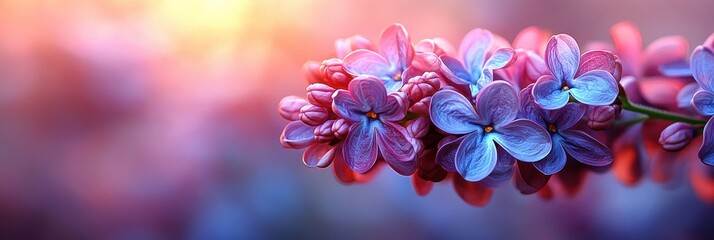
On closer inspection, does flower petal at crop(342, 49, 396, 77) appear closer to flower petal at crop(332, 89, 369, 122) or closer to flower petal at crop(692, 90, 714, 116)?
flower petal at crop(332, 89, 369, 122)

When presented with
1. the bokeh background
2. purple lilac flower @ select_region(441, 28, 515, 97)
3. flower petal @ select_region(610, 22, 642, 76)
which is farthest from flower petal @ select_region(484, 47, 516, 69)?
the bokeh background

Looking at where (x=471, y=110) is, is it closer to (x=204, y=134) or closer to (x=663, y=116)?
(x=663, y=116)

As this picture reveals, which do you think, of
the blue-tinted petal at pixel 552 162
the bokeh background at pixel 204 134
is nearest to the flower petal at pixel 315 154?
the blue-tinted petal at pixel 552 162

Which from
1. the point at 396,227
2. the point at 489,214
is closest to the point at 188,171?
the point at 396,227

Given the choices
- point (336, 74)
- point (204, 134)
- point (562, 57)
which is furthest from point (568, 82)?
point (204, 134)

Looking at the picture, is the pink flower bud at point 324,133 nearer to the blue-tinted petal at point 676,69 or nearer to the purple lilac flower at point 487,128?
the purple lilac flower at point 487,128

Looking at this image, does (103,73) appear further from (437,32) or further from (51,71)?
(437,32)
